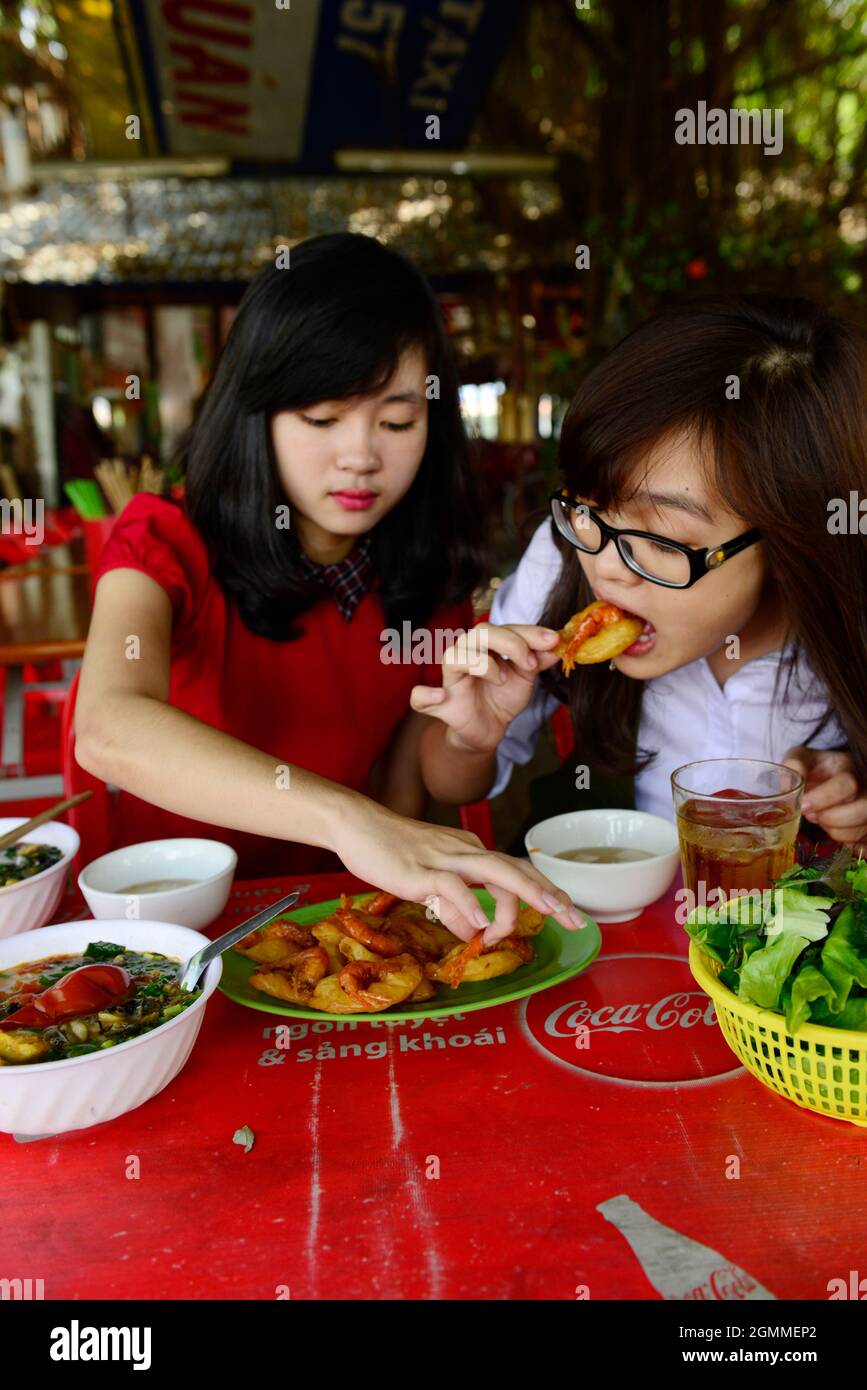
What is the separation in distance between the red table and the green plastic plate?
40 millimetres

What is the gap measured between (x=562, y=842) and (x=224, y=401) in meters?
1.07

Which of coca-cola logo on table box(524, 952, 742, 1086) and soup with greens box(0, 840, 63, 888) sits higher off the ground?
soup with greens box(0, 840, 63, 888)

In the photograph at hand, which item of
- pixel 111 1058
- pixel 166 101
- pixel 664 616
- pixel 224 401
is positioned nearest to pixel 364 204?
pixel 166 101

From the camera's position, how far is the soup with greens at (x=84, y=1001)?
108 cm

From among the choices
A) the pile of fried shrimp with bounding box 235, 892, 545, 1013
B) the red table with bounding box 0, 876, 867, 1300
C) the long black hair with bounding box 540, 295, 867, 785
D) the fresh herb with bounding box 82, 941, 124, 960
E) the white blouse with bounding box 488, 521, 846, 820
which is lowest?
the red table with bounding box 0, 876, 867, 1300

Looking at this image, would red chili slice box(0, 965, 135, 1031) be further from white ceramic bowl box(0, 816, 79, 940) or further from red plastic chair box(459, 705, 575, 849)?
red plastic chair box(459, 705, 575, 849)

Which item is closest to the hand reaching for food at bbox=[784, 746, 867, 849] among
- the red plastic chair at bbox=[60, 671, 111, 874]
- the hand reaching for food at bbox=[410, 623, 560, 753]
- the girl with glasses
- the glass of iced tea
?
the girl with glasses

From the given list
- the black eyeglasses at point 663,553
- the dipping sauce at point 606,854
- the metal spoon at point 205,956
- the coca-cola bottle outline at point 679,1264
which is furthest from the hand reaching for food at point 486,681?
the coca-cola bottle outline at point 679,1264

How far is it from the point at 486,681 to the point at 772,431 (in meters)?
0.60

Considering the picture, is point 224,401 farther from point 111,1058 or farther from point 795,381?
point 111,1058

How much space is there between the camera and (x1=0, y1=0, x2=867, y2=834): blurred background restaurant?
6078mm

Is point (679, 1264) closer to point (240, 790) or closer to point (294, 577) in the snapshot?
point (240, 790)
